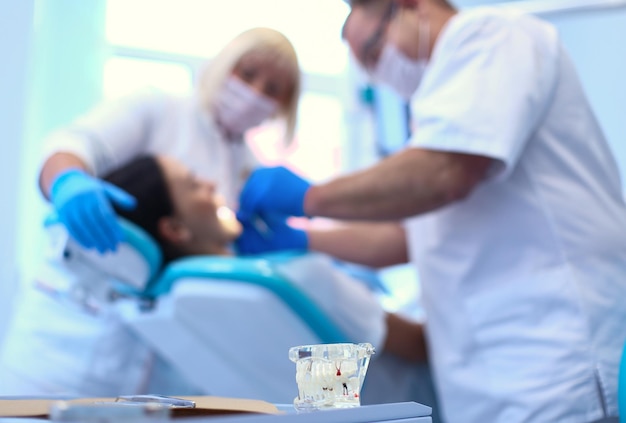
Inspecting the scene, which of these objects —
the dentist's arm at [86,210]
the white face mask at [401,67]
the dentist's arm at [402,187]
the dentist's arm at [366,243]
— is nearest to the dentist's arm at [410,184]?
the dentist's arm at [402,187]

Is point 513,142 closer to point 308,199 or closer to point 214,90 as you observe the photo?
point 308,199

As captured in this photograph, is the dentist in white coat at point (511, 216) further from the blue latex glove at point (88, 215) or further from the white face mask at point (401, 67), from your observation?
the blue latex glove at point (88, 215)

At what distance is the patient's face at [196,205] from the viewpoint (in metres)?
1.79

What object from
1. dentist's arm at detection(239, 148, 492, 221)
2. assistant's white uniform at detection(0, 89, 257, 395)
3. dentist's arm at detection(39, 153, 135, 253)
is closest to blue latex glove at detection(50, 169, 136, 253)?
dentist's arm at detection(39, 153, 135, 253)

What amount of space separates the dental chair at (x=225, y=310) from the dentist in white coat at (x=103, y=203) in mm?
68

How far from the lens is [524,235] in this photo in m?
1.35

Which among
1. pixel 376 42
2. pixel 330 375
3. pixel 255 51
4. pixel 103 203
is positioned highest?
pixel 376 42

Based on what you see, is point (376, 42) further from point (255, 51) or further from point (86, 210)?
point (86, 210)

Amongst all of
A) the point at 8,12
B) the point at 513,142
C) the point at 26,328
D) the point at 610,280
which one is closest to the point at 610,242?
the point at 610,280

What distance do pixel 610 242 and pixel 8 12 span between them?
120 centimetres

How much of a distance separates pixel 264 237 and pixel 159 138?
419mm

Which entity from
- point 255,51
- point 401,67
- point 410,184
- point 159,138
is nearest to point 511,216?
point 410,184

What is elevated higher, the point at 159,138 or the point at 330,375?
the point at 159,138

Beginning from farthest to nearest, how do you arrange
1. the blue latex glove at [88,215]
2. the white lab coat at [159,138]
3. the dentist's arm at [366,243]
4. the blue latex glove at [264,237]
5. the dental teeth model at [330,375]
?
the dentist's arm at [366,243]
the blue latex glove at [264,237]
the white lab coat at [159,138]
the blue latex glove at [88,215]
the dental teeth model at [330,375]
